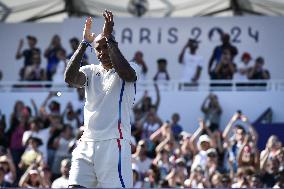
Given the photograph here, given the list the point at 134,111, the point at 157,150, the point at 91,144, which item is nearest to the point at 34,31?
the point at 134,111

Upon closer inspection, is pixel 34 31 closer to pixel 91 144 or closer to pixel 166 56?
pixel 166 56

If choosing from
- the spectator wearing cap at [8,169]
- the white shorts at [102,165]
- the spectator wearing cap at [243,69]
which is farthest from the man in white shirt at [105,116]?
the spectator wearing cap at [243,69]

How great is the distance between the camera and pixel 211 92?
17.4 meters

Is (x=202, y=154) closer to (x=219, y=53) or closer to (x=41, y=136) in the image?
(x=41, y=136)

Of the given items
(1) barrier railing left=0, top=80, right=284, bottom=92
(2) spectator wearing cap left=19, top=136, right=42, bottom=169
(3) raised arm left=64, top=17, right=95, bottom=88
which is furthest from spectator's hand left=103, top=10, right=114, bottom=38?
(1) barrier railing left=0, top=80, right=284, bottom=92

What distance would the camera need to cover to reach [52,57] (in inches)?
730

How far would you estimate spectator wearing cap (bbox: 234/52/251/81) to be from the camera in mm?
17422

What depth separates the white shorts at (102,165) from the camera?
22.1 ft

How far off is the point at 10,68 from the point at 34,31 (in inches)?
38.1

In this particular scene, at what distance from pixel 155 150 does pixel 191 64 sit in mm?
4054

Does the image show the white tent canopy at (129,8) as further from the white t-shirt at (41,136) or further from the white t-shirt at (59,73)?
the white t-shirt at (41,136)

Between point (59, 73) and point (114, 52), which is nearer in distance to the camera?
point (114, 52)

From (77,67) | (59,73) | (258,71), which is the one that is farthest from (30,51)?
(77,67)

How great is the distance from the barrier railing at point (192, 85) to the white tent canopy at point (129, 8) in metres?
2.42
